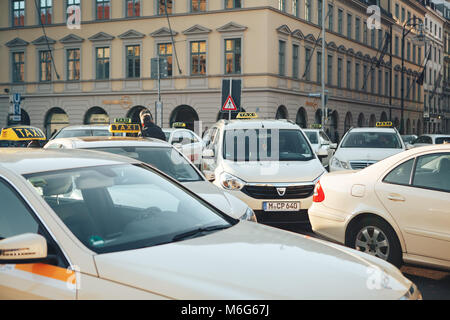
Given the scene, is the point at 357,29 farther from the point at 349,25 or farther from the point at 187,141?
the point at 187,141

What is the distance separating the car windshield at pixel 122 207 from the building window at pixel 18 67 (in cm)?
4108

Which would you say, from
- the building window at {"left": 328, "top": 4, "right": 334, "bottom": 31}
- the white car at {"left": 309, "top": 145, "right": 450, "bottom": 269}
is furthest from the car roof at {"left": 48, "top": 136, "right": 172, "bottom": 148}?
the building window at {"left": 328, "top": 4, "right": 334, "bottom": 31}

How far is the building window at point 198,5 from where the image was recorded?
3769 cm

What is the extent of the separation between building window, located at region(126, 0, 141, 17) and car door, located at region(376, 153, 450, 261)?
35264mm

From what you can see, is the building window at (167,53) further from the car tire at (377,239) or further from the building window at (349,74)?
the car tire at (377,239)

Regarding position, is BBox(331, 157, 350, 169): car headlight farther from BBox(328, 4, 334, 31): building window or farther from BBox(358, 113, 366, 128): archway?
BBox(358, 113, 366, 128): archway

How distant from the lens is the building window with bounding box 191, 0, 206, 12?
124ft

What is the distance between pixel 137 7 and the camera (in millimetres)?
39531

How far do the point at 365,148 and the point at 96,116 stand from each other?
28829 millimetres

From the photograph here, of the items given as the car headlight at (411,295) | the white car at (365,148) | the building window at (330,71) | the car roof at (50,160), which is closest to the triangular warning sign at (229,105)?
the white car at (365,148)

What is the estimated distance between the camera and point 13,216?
11.6ft

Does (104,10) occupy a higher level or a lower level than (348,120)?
higher

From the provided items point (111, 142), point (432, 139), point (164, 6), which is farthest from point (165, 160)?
point (164, 6)

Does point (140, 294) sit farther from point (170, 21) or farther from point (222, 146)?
point (170, 21)
